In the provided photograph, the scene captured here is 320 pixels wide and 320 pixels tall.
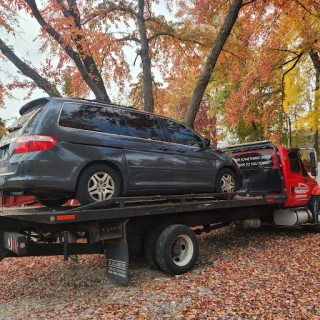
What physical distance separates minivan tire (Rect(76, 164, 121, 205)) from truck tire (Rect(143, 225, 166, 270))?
962mm

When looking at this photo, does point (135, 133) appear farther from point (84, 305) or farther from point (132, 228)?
point (84, 305)

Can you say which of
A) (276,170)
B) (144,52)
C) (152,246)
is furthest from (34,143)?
(144,52)

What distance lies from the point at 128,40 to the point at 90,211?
9.60 m

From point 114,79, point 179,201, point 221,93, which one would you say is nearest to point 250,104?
point 221,93

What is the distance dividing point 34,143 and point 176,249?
9.14 feet

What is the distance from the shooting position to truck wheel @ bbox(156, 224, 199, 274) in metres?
5.00

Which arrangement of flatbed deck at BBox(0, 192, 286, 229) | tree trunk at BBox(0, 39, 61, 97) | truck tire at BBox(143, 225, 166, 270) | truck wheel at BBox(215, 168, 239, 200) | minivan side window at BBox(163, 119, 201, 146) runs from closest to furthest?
1. flatbed deck at BBox(0, 192, 286, 229)
2. truck tire at BBox(143, 225, 166, 270)
3. minivan side window at BBox(163, 119, 201, 146)
4. truck wheel at BBox(215, 168, 239, 200)
5. tree trunk at BBox(0, 39, 61, 97)

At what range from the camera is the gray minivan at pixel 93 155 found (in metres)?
4.19

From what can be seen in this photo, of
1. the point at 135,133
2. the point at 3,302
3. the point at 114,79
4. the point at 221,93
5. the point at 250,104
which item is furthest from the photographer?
the point at 221,93

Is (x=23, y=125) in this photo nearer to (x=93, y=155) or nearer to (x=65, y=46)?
(x=93, y=155)

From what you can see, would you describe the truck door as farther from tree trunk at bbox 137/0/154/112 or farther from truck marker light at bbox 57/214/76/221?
tree trunk at bbox 137/0/154/112

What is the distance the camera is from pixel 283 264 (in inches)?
218

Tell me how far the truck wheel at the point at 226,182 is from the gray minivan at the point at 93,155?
37cm

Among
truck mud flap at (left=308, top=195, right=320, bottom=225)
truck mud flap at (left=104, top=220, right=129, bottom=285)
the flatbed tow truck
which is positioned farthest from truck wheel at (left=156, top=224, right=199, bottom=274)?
truck mud flap at (left=308, top=195, right=320, bottom=225)
